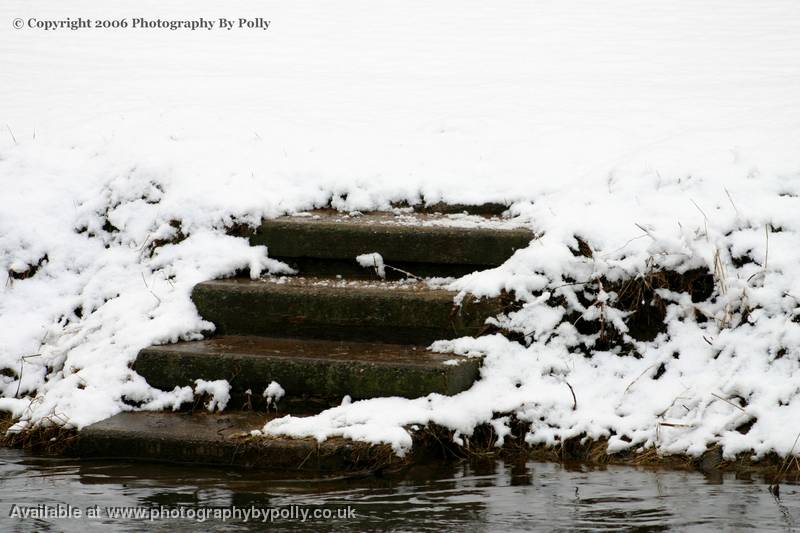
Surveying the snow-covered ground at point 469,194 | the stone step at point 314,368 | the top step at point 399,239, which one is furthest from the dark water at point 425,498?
the top step at point 399,239

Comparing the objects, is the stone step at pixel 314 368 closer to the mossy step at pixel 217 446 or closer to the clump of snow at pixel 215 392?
the clump of snow at pixel 215 392

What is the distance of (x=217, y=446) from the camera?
383 cm

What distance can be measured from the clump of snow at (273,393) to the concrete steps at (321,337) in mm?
29

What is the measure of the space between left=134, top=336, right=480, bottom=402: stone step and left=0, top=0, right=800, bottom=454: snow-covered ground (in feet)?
0.31

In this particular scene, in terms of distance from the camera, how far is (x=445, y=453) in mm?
3955

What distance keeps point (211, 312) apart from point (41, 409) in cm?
94

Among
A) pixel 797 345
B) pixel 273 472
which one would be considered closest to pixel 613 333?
pixel 797 345

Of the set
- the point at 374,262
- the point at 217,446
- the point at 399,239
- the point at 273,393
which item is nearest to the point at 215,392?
the point at 273,393

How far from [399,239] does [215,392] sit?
128cm

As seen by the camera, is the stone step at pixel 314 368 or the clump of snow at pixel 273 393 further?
the clump of snow at pixel 273 393

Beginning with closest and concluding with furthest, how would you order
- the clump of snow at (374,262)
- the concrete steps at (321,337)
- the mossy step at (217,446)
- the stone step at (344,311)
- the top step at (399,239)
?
the mossy step at (217,446) → the concrete steps at (321,337) → the stone step at (344,311) → the top step at (399,239) → the clump of snow at (374,262)

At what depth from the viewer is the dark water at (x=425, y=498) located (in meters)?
3.15

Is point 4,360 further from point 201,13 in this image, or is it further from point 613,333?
point 201,13

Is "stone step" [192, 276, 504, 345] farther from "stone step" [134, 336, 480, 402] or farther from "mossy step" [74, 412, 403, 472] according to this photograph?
"mossy step" [74, 412, 403, 472]
